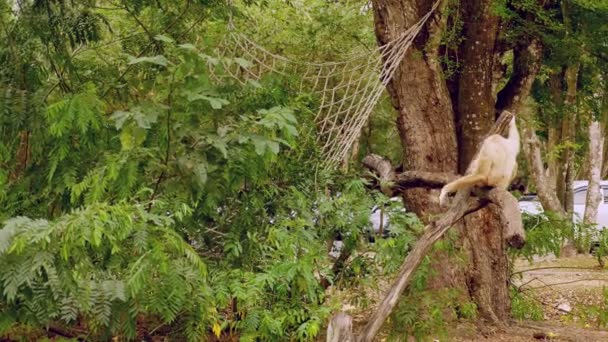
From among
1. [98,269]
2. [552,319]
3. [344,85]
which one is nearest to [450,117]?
[344,85]

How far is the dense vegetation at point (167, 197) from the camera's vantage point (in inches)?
147

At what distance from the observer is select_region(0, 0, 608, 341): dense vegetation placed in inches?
147

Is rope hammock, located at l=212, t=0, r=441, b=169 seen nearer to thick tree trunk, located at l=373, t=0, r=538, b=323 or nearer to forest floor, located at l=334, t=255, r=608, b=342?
thick tree trunk, located at l=373, t=0, r=538, b=323

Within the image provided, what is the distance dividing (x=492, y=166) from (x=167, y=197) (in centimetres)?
209

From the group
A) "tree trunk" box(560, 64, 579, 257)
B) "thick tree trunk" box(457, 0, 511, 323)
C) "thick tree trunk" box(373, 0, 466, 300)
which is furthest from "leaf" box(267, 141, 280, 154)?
"tree trunk" box(560, 64, 579, 257)

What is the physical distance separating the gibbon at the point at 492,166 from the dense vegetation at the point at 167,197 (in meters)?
1.06

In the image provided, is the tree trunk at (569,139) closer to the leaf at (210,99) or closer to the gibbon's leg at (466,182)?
the gibbon's leg at (466,182)

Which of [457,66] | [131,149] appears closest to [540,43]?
[457,66]

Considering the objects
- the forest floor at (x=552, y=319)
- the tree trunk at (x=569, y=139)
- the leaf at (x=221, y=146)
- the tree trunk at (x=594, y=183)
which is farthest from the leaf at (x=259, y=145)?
the tree trunk at (x=594, y=183)

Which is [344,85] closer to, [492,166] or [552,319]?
[492,166]

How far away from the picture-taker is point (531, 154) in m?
14.8

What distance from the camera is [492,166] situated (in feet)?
16.4

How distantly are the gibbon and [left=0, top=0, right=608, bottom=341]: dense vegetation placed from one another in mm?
1061

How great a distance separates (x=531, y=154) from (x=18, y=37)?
11130 mm
